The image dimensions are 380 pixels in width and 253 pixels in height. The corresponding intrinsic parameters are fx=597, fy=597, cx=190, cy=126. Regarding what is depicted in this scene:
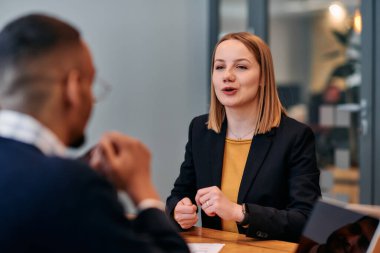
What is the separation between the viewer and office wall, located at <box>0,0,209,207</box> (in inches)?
176

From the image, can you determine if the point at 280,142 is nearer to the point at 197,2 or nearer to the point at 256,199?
the point at 256,199

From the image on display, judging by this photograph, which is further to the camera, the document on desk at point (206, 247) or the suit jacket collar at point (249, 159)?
the suit jacket collar at point (249, 159)

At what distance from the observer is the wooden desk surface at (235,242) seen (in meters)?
1.75

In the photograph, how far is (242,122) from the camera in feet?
→ 7.35

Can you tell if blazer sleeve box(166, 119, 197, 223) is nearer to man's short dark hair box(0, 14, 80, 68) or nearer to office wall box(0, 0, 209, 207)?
man's short dark hair box(0, 14, 80, 68)

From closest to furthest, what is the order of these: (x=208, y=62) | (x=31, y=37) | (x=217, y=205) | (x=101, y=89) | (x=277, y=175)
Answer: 1. (x=31, y=37)
2. (x=101, y=89)
3. (x=217, y=205)
4. (x=277, y=175)
5. (x=208, y=62)

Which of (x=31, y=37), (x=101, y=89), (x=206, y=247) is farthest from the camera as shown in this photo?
(x=206, y=247)

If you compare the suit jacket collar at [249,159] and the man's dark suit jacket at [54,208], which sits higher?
the man's dark suit jacket at [54,208]

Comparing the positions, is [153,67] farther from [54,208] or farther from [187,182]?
[54,208]

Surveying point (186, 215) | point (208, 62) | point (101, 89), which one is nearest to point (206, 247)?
point (186, 215)

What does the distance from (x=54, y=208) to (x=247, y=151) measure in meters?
1.27

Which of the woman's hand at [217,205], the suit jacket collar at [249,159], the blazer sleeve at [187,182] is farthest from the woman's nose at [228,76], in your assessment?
the woman's hand at [217,205]

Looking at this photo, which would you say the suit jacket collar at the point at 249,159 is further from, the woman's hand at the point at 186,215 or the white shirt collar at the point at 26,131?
the white shirt collar at the point at 26,131

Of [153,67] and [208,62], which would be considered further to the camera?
[153,67]
